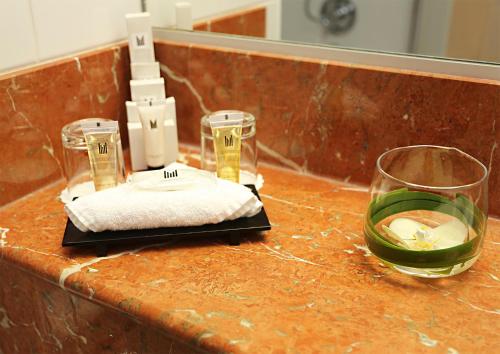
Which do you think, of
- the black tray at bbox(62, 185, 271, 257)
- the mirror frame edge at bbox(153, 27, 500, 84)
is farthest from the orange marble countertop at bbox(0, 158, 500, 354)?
the mirror frame edge at bbox(153, 27, 500, 84)

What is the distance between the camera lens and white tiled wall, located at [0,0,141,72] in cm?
78

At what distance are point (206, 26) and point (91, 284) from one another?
0.55 m

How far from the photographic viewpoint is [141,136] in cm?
88

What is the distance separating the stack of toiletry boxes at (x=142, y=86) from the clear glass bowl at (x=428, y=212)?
1.26 feet

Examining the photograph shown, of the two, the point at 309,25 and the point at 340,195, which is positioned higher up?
the point at 309,25

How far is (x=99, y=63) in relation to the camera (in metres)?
0.92

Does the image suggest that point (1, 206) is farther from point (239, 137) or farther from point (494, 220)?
point (494, 220)

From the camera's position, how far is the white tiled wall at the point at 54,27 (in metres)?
Answer: 0.78

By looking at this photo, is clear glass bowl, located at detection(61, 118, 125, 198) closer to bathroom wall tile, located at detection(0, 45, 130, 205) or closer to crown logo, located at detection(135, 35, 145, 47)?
bathroom wall tile, located at detection(0, 45, 130, 205)

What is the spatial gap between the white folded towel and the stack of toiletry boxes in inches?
7.1

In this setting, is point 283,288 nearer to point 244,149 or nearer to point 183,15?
point 244,149

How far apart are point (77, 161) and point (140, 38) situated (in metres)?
0.24

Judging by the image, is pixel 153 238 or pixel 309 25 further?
pixel 309 25

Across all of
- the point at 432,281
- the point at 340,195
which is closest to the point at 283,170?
the point at 340,195
